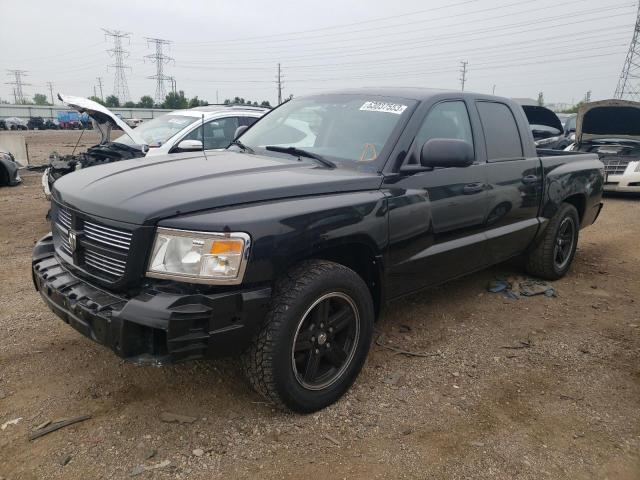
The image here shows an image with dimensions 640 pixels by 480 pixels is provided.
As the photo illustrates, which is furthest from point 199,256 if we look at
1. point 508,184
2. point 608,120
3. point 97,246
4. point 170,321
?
point 608,120

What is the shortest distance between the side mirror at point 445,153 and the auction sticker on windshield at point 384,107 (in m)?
0.39

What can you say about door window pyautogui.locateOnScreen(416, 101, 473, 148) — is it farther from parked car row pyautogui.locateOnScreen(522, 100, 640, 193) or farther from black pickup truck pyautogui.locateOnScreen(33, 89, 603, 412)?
parked car row pyautogui.locateOnScreen(522, 100, 640, 193)

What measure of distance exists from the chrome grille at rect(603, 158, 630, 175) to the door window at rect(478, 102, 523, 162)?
695 centimetres

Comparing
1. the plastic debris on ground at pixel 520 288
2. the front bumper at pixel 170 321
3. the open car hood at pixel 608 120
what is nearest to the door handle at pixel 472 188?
the plastic debris on ground at pixel 520 288

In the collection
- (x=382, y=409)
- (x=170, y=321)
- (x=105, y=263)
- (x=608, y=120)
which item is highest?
(x=608, y=120)

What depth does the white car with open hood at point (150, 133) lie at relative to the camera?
6699 mm

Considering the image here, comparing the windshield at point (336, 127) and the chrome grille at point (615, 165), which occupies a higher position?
the windshield at point (336, 127)

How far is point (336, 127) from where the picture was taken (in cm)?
351

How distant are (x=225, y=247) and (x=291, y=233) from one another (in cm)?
35

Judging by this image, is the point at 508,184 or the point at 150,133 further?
the point at 150,133

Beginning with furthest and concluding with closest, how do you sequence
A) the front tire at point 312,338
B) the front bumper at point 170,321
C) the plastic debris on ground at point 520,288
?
1. the plastic debris on ground at point 520,288
2. the front tire at point 312,338
3. the front bumper at point 170,321

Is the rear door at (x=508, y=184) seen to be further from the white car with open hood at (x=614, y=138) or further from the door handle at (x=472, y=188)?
the white car with open hood at (x=614, y=138)

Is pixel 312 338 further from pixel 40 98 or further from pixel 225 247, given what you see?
pixel 40 98

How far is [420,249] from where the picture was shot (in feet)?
10.7
